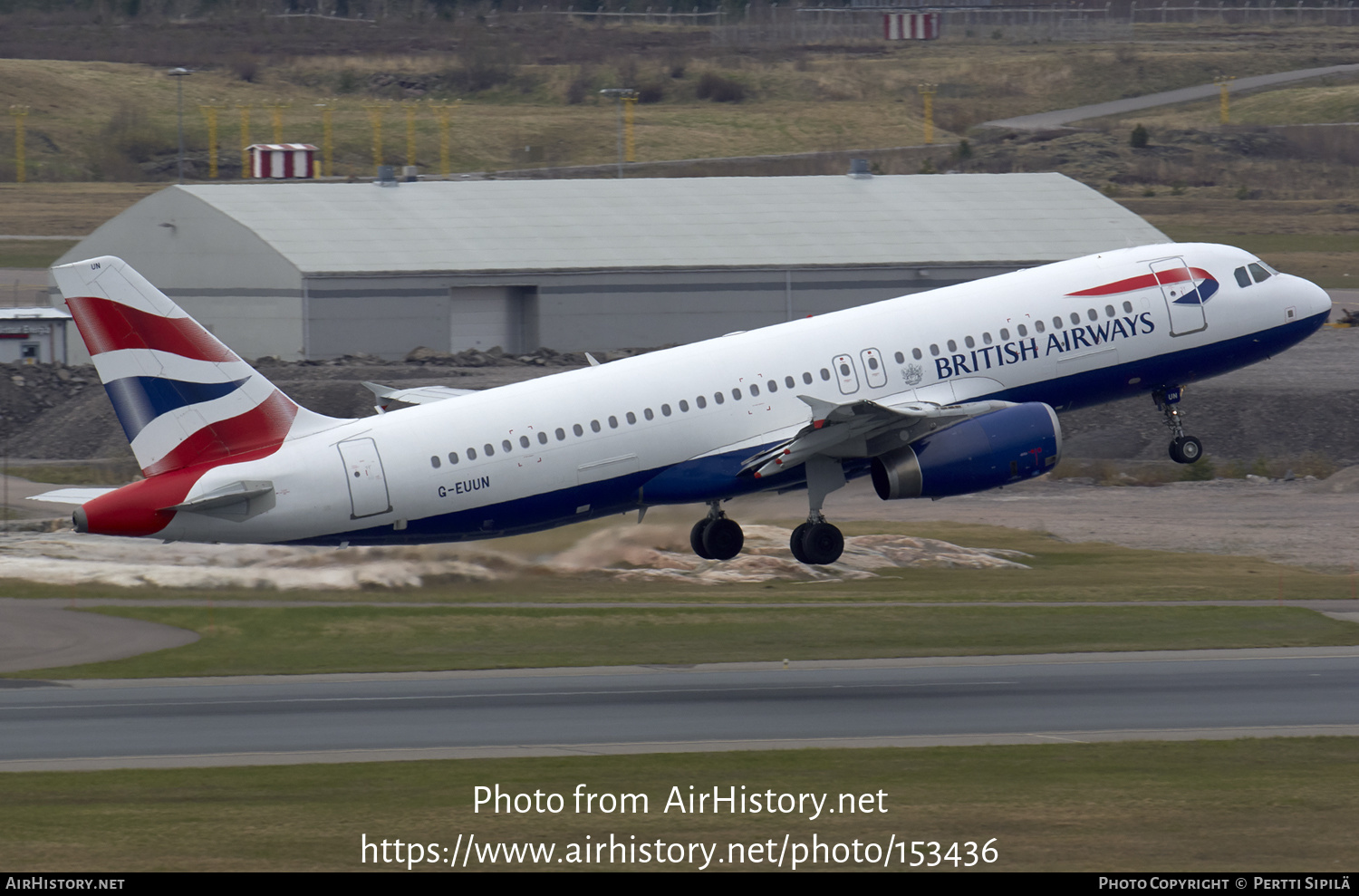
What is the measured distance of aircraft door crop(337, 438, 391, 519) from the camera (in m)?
40.8

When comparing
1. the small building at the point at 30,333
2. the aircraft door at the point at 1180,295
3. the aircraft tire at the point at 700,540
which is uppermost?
the aircraft door at the point at 1180,295

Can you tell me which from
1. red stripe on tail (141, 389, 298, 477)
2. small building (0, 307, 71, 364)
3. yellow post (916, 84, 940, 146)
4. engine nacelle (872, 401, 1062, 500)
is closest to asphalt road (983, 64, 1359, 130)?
yellow post (916, 84, 940, 146)

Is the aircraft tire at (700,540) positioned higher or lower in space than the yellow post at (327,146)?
lower

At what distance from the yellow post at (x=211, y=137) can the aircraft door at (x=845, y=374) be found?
104292 mm

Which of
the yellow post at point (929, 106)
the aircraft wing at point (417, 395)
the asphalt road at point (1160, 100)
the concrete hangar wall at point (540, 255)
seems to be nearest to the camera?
the aircraft wing at point (417, 395)

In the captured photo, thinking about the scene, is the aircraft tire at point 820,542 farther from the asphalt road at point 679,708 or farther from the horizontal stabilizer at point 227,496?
the horizontal stabilizer at point 227,496

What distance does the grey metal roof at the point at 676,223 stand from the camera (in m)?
84.2

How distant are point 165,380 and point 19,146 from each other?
12478 cm

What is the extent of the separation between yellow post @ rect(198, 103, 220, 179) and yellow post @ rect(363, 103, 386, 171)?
40.3 ft

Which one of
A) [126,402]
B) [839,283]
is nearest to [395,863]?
[126,402]

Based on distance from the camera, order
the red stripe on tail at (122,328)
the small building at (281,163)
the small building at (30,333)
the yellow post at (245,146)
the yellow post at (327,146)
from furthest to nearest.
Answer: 1. the yellow post at (327,146)
2. the yellow post at (245,146)
3. the small building at (281,163)
4. the small building at (30,333)
5. the red stripe on tail at (122,328)

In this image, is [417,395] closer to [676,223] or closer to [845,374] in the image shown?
[845,374]

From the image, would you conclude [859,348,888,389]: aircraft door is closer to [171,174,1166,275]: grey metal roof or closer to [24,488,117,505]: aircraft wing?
[24,488,117,505]: aircraft wing

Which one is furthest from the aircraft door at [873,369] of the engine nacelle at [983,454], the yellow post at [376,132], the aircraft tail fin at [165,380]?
the yellow post at [376,132]
